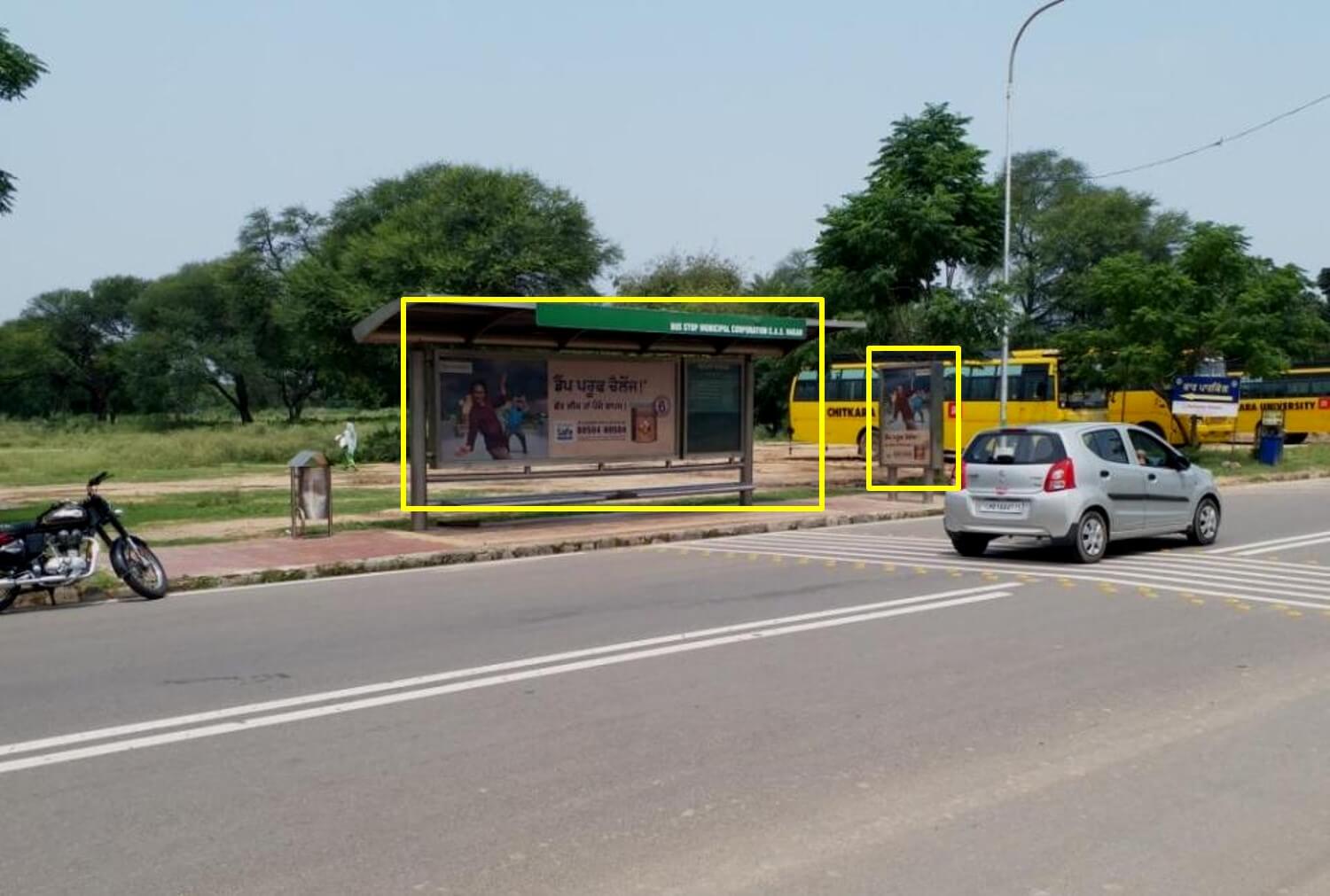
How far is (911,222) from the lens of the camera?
26734 mm

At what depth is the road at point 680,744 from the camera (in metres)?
4.61

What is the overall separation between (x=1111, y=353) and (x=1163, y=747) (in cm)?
2767

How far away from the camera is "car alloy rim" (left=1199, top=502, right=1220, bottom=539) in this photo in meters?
14.8

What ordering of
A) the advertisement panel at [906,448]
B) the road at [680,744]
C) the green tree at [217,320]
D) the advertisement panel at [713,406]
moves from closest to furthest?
1. the road at [680,744]
2. the advertisement panel at [713,406]
3. the advertisement panel at [906,448]
4. the green tree at [217,320]

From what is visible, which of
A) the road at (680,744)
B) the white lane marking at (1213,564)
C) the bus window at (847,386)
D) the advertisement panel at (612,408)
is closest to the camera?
the road at (680,744)

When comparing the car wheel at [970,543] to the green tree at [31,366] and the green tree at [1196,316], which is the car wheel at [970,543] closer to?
the green tree at [1196,316]

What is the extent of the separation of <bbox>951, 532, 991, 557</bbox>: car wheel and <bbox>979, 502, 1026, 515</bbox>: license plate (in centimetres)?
53

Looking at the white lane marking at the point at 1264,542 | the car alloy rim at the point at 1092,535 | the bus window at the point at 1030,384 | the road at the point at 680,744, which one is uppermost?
the bus window at the point at 1030,384

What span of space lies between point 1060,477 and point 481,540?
732 centimetres

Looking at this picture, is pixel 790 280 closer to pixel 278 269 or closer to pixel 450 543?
pixel 278 269

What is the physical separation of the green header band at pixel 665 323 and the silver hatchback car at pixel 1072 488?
569cm

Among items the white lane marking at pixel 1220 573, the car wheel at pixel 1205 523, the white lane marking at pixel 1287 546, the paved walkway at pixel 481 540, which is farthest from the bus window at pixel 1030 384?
the white lane marking at pixel 1220 573

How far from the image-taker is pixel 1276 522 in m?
17.9

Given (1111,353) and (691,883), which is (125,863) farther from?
(1111,353)
